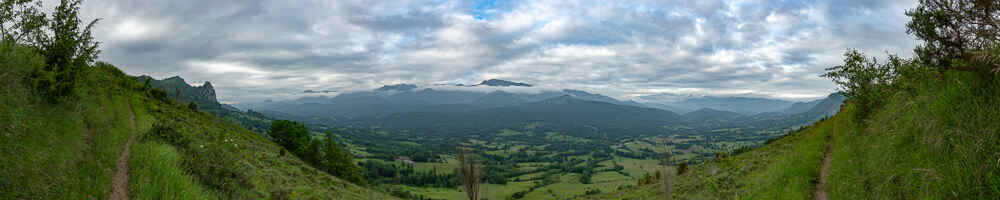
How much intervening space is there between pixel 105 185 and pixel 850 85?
2736cm

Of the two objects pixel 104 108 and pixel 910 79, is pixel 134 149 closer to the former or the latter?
pixel 104 108

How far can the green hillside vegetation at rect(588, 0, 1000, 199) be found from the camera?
5.96 meters

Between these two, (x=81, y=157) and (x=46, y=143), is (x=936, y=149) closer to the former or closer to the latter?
(x=81, y=157)

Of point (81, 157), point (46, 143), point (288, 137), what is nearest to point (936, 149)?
point (81, 157)

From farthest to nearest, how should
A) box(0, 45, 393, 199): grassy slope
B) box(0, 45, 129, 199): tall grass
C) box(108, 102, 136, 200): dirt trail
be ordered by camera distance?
box(108, 102, 136, 200): dirt trail < box(0, 45, 393, 199): grassy slope < box(0, 45, 129, 199): tall grass

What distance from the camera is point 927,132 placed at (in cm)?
748

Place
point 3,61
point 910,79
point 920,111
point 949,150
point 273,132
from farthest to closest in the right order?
point 273,132 → point 910,79 → point 3,61 → point 920,111 → point 949,150

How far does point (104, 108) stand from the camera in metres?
15.5

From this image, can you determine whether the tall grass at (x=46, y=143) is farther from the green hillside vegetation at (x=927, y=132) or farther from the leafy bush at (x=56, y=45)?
the green hillside vegetation at (x=927, y=132)

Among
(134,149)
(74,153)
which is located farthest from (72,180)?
(134,149)

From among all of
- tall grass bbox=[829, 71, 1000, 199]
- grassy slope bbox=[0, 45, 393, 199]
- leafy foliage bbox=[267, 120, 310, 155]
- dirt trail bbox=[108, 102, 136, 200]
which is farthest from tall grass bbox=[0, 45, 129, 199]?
leafy foliage bbox=[267, 120, 310, 155]

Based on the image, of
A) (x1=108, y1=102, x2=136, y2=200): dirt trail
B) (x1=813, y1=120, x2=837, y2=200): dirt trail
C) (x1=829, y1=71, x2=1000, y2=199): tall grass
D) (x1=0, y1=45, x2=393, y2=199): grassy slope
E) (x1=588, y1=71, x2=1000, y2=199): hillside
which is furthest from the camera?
(x1=813, y1=120, x2=837, y2=200): dirt trail

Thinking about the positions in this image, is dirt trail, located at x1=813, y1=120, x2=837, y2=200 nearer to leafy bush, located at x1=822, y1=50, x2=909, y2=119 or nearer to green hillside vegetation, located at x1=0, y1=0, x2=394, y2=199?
leafy bush, located at x1=822, y1=50, x2=909, y2=119

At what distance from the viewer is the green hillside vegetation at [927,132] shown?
5961mm
